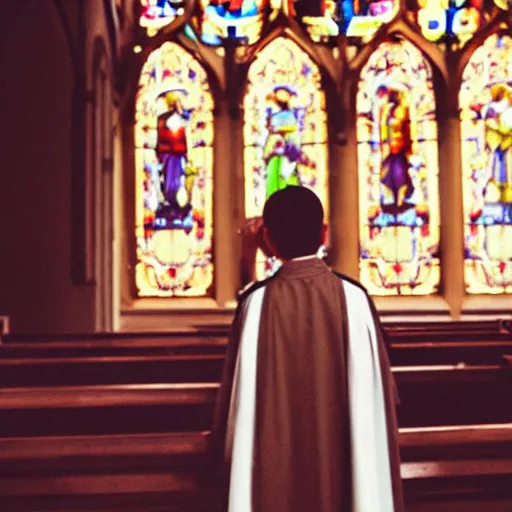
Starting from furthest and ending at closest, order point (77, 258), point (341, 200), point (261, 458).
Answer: point (341, 200), point (77, 258), point (261, 458)

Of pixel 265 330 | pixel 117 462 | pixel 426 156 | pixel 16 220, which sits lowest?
pixel 117 462

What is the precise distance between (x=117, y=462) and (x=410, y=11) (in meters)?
6.98

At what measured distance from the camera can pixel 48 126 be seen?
651 cm

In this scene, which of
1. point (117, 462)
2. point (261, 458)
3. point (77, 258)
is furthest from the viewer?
point (77, 258)

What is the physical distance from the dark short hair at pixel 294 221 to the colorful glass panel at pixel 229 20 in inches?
259

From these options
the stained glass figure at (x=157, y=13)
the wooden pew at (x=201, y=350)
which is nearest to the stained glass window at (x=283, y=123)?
the stained glass figure at (x=157, y=13)

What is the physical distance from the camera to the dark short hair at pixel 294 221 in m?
1.80

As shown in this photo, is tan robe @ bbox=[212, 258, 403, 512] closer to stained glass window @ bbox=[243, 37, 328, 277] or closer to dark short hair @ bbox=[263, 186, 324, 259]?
dark short hair @ bbox=[263, 186, 324, 259]

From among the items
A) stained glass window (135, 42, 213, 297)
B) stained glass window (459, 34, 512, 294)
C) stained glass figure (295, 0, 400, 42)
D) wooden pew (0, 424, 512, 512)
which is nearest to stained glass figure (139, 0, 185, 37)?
stained glass window (135, 42, 213, 297)

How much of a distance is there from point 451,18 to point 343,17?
1128mm

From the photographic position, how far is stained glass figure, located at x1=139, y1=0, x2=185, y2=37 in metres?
8.05

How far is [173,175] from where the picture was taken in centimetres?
799

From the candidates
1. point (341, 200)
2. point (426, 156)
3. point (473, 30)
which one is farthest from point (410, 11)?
point (341, 200)

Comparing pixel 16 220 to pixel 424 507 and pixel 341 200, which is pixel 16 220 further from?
pixel 424 507
